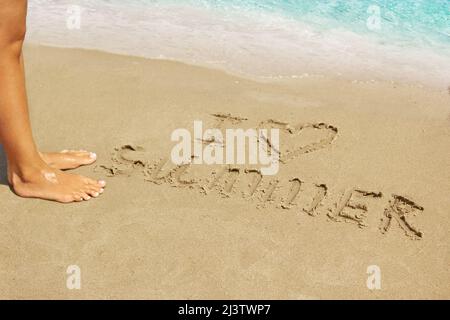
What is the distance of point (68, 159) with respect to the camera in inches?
104

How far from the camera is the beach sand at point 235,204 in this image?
1.99m

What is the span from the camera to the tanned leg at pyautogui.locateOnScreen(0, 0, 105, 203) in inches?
80.4

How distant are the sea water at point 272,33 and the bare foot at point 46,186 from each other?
207 centimetres

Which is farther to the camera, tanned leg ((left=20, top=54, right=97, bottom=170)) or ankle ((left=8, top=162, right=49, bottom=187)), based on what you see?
tanned leg ((left=20, top=54, right=97, bottom=170))

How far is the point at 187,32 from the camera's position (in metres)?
4.93

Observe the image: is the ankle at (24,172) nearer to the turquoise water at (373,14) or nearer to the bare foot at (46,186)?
the bare foot at (46,186)

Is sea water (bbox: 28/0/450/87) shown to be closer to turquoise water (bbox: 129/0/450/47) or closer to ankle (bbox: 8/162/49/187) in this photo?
turquoise water (bbox: 129/0/450/47)

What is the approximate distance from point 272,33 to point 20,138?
11.2ft

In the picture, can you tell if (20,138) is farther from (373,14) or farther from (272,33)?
(373,14)

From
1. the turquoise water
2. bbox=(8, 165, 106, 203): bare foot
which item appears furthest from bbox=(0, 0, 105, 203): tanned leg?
the turquoise water

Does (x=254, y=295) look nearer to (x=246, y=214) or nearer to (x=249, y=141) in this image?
(x=246, y=214)

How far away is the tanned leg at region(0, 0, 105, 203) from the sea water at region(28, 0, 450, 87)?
2079 millimetres

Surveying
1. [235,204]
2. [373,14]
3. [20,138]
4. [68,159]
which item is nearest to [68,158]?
[68,159]

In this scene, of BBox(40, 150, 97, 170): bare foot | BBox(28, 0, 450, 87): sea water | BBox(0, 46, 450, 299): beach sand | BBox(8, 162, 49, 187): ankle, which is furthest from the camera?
BBox(28, 0, 450, 87): sea water
